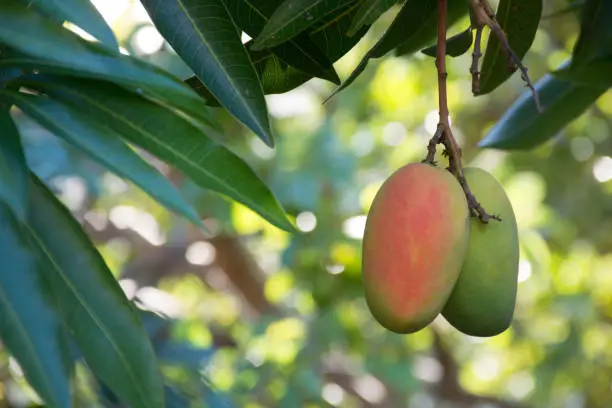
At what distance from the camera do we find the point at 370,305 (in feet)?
2.29

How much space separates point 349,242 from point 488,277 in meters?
1.74

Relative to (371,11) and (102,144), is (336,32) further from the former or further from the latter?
(102,144)

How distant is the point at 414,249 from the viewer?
668mm

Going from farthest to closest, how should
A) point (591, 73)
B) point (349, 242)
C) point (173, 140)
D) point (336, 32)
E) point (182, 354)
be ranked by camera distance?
1. point (349, 242)
2. point (182, 354)
3. point (591, 73)
4. point (336, 32)
5. point (173, 140)

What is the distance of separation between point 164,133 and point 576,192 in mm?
2454

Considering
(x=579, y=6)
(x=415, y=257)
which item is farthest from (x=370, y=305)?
(x=579, y=6)

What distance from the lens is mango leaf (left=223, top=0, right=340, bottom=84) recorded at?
0.74 m

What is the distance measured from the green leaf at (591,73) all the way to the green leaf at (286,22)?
0.95ft

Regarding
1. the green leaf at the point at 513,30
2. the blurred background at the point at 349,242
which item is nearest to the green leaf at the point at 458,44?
the green leaf at the point at 513,30

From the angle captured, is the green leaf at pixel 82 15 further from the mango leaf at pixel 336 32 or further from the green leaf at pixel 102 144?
the mango leaf at pixel 336 32

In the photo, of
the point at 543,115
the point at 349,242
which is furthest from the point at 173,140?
the point at 349,242

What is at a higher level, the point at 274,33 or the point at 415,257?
the point at 274,33

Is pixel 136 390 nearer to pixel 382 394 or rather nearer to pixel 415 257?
pixel 415 257

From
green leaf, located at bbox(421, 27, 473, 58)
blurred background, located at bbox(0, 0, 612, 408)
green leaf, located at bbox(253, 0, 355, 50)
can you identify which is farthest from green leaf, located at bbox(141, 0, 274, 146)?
blurred background, located at bbox(0, 0, 612, 408)
